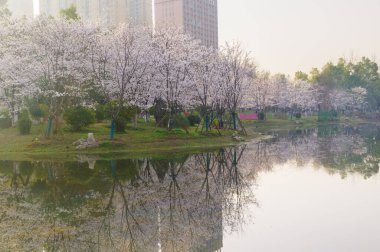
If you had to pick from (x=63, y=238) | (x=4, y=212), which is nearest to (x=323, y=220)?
(x=63, y=238)

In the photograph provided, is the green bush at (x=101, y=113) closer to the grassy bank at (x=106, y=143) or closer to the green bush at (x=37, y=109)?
the grassy bank at (x=106, y=143)

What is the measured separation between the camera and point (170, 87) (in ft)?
175

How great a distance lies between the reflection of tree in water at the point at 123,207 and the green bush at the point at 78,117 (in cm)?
1830

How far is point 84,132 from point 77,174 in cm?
2253

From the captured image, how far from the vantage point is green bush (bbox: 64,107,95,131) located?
4934 cm

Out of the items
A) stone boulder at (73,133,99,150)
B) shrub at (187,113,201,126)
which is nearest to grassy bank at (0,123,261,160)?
stone boulder at (73,133,99,150)

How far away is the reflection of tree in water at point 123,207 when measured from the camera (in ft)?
45.6

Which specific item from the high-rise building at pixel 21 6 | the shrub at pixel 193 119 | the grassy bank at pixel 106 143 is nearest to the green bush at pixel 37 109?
the grassy bank at pixel 106 143

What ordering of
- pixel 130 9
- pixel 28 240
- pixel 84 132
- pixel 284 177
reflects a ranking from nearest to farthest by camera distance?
pixel 28 240 → pixel 284 177 → pixel 84 132 → pixel 130 9

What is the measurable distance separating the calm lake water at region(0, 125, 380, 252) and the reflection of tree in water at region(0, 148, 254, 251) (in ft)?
0.13

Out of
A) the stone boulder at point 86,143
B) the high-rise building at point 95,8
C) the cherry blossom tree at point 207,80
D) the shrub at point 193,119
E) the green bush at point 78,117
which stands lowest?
the stone boulder at point 86,143

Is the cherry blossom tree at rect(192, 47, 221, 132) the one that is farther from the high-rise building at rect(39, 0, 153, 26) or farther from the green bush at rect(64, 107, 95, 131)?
the high-rise building at rect(39, 0, 153, 26)

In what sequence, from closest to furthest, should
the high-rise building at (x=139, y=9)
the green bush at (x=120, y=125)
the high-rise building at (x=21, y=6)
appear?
the green bush at (x=120, y=125)
the high-rise building at (x=21, y=6)
the high-rise building at (x=139, y=9)

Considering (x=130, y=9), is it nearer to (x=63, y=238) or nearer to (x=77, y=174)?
(x=77, y=174)
